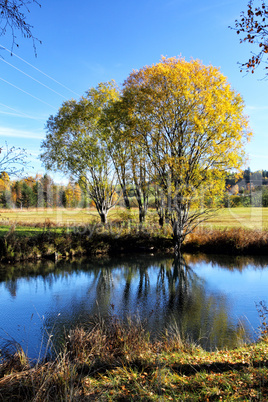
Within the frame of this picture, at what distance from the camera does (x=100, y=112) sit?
23.6m

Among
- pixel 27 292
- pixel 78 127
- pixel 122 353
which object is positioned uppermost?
pixel 78 127

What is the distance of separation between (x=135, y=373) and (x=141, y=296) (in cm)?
658

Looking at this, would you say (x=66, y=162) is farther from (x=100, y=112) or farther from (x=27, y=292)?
(x=27, y=292)

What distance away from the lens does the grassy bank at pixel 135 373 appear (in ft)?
12.9

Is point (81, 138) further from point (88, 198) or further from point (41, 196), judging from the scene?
point (41, 196)

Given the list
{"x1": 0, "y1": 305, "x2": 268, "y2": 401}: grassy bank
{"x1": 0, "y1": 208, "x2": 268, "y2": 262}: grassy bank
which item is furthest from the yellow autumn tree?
{"x1": 0, "y1": 305, "x2": 268, "y2": 401}: grassy bank

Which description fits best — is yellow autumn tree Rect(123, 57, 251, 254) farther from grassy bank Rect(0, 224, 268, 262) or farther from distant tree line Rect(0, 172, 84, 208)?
distant tree line Rect(0, 172, 84, 208)

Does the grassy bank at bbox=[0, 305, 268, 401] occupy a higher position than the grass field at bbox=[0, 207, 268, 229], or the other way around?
the grass field at bbox=[0, 207, 268, 229]

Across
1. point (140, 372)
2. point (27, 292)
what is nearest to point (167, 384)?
point (140, 372)

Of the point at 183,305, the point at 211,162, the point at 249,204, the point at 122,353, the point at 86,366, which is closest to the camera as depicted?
the point at 86,366

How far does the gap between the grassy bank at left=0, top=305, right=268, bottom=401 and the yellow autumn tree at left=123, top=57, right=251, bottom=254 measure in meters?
13.0

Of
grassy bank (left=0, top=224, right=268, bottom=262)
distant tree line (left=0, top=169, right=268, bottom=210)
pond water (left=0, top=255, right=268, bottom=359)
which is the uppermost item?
distant tree line (left=0, top=169, right=268, bottom=210)

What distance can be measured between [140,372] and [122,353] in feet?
2.56

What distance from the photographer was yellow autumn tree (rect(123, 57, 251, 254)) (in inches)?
Answer: 680
